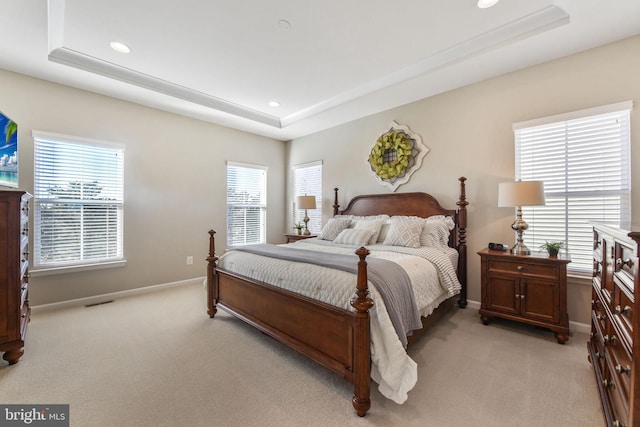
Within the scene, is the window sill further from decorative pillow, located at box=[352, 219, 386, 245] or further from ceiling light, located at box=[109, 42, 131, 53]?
decorative pillow, located at box=[352, 219, 386, 245]

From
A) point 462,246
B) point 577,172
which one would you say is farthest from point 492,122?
point 462,246

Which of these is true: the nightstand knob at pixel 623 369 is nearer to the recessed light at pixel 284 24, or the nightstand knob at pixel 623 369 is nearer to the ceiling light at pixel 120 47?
the recessed light at pixel 284 24

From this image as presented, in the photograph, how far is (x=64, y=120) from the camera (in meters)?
3.28

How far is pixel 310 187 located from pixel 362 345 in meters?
3.96

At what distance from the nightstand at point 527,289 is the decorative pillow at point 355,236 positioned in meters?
1.26

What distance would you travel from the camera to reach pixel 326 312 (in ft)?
6.09

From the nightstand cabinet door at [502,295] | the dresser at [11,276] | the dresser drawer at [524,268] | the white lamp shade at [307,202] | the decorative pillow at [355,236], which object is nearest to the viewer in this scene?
the dresser at [11,276]

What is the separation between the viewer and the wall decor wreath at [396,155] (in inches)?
149

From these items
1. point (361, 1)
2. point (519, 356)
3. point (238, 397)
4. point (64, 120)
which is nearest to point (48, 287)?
point (64, 120)

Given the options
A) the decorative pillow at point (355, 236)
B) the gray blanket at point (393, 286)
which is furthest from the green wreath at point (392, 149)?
the gray blanket at point (393, 286)

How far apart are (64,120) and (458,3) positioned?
4.34 meters

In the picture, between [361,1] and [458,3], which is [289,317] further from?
[458,3]

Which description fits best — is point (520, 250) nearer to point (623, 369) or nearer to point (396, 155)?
point (623, 369)

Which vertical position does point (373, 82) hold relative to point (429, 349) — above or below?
Answer: above
